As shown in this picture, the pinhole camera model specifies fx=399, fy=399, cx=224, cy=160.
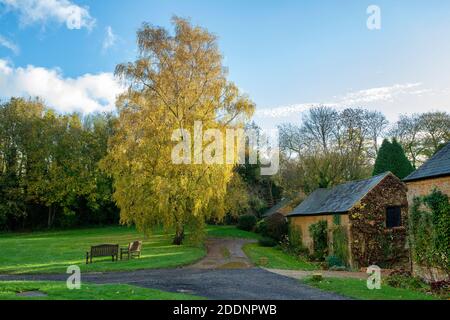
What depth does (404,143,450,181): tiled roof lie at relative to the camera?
15.3 meters

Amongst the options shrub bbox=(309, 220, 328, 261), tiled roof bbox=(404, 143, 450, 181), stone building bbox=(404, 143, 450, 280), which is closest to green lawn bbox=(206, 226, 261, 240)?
shrub bbox=(309, 220, 328, 261)

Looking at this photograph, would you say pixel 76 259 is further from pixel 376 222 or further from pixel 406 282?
pixel 376 222

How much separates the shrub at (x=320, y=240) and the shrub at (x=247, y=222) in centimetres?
1700

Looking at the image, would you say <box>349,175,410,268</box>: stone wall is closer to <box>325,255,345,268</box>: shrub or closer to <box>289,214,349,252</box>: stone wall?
<box>325,255,345,268</box>: shrub

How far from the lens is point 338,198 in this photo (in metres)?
25.5

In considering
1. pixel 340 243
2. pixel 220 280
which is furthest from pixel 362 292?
pixel 340 243

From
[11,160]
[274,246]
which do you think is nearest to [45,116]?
[11,160]

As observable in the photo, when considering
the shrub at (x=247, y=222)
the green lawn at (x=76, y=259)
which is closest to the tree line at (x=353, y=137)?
the shrub at (x=247, y=222)

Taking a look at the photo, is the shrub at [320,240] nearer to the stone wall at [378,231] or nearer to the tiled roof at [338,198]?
the tiled roof at [338,198]

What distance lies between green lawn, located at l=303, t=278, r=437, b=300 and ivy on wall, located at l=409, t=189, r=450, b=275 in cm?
312

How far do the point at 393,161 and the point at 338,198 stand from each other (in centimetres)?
598

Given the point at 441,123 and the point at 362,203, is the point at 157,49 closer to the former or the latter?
the point at 362,203

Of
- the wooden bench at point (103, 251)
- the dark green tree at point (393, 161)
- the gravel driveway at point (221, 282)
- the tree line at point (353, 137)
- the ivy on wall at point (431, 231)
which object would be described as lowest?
the gravel driveway at point (221, 282)

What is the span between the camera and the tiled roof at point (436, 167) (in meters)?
15.3
